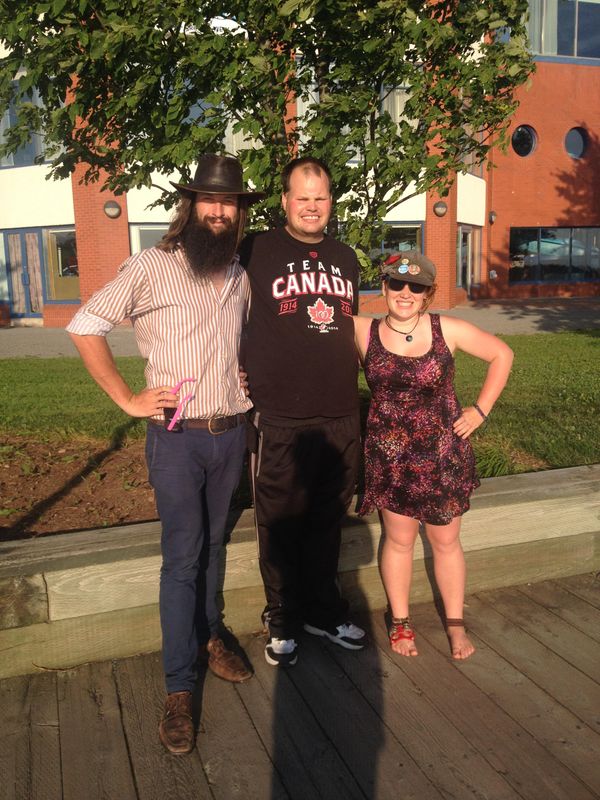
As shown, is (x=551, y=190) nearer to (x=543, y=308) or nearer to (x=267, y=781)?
(x=543, y=308)

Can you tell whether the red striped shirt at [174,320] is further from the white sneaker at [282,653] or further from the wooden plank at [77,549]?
the white sneaker at [282,653]

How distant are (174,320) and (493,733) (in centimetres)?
191

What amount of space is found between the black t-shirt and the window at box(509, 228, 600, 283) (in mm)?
21571

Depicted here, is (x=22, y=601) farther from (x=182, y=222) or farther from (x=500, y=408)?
(x=500, y=408)

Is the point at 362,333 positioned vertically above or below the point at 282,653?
above

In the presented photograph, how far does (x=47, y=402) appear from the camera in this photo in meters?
6.95

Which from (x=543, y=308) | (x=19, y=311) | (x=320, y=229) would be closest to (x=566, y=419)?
(x=320, y=229)

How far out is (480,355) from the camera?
10.4 ft

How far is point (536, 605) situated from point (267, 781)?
5.85 feet

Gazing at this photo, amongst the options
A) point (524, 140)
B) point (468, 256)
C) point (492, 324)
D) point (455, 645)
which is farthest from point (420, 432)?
point (524, 140)

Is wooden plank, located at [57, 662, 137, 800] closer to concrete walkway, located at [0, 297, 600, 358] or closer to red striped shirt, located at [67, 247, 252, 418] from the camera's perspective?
red striped shirt, located at [67, 247, 252, 418]

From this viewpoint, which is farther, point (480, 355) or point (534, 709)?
point (480, 355)

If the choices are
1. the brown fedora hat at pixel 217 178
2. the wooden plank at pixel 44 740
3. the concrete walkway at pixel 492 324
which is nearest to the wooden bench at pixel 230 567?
the wooden plank at pixel 44 740

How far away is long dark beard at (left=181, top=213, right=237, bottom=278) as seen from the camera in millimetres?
2736
